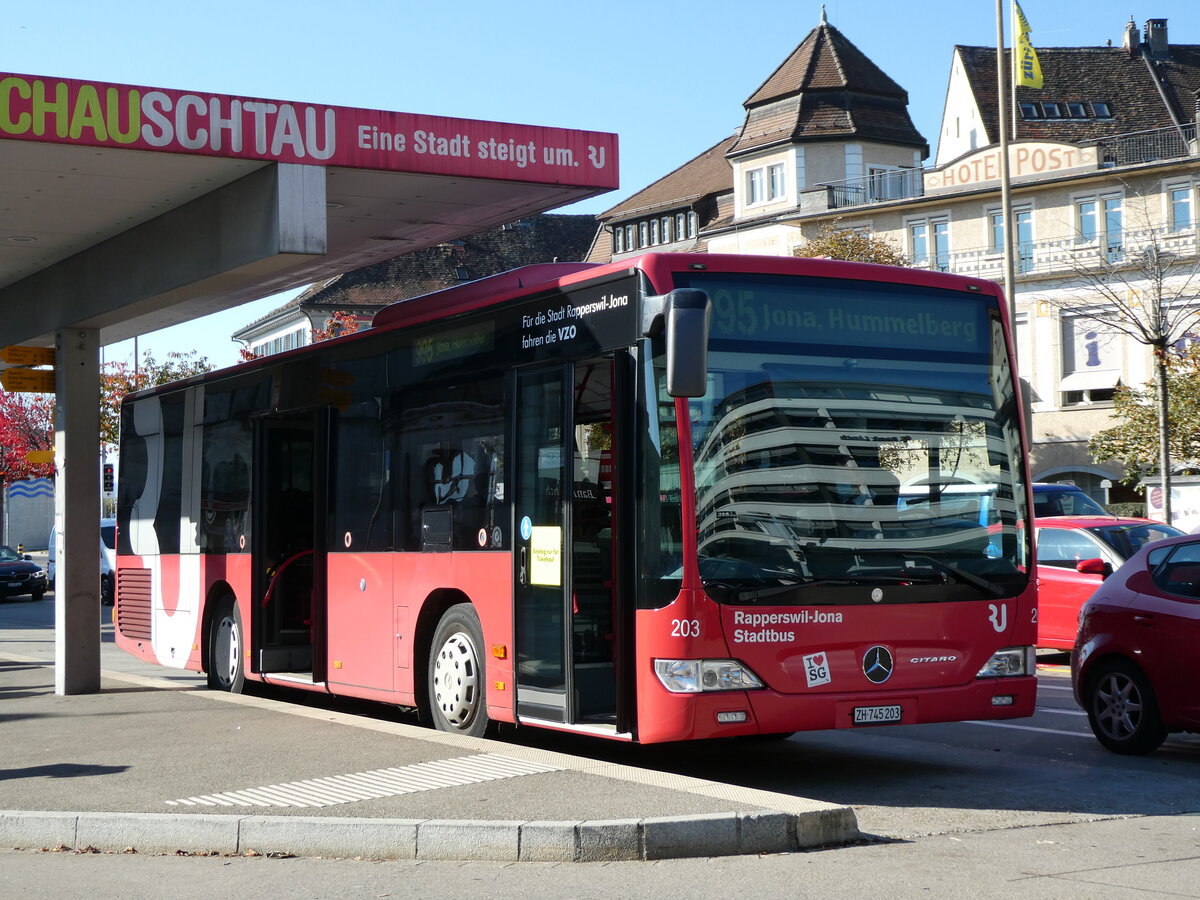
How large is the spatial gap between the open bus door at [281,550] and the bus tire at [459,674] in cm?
324

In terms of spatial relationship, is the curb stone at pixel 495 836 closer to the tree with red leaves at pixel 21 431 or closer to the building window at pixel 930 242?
the building window at pixel 930 242

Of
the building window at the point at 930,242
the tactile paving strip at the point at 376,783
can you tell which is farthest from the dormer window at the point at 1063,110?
the tactile paving strip at the point at 376,783

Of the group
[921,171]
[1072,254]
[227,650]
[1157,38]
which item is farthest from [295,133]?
[1157,38]

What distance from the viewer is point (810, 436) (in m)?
9.46

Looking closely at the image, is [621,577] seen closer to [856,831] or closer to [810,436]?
[810,436]

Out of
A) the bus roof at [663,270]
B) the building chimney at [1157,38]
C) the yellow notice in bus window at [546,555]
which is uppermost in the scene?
the building chimney at [1157,38]

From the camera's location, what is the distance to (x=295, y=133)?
11984 millimetres

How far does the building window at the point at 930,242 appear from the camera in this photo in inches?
2413

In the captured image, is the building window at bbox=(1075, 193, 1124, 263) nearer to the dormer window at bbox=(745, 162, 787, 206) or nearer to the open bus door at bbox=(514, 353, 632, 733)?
the dormer window at bbox=(745, 162, 787, 206)

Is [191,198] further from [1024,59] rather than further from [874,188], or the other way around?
[874,188]

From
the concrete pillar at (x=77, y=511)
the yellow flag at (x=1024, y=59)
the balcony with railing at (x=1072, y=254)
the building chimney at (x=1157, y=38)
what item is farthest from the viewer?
the building chimney at (x=1157, y=38)

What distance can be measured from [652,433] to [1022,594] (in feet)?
8.58

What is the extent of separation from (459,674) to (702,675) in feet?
9.21

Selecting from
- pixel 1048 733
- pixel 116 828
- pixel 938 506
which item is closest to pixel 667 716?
pixel 938 506
